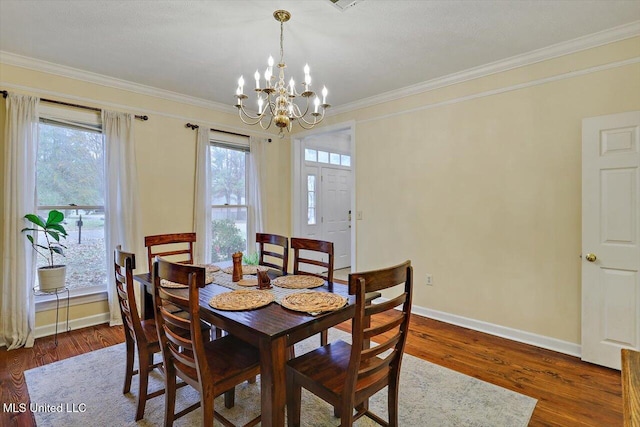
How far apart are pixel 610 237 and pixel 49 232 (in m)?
4.72

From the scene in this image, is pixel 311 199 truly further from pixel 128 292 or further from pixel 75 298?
pixel 128 292

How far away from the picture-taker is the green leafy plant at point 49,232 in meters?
2.84

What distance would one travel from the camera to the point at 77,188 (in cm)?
325

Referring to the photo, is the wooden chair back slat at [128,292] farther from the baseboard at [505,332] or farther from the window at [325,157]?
the window at [325,157]

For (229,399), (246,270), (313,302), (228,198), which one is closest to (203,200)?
(228,198)

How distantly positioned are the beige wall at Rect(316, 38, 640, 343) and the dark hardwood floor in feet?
0.94

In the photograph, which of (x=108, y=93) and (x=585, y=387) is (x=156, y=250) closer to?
(x=108, y=93)

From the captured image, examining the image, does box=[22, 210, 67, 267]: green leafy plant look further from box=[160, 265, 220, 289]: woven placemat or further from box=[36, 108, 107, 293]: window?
box=[160, 265, 220, 289]: woven placemat

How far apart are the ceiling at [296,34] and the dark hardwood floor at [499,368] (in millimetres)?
2600

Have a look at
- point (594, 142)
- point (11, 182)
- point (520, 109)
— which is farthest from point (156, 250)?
point (594, 142)

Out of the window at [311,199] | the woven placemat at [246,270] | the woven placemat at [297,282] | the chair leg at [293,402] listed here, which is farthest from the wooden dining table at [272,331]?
the window at [311,199]

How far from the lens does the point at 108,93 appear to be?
3398mm

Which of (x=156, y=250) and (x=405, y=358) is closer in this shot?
(x=405, y=358)

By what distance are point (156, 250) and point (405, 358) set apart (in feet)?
9.38
